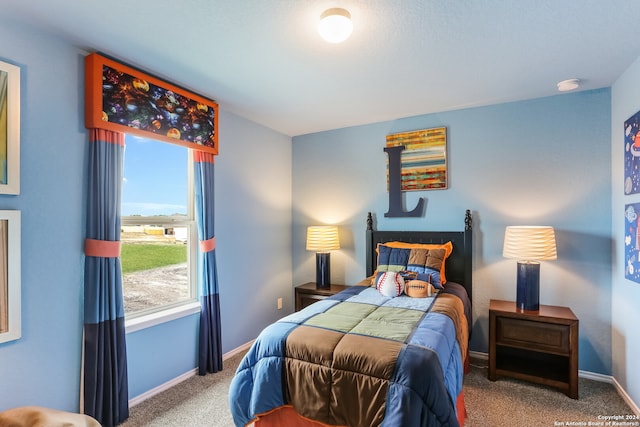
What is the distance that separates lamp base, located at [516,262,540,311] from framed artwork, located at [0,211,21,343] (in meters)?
3.47

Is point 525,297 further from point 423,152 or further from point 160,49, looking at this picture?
point 160,49

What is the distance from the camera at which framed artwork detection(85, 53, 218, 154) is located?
2.09 meters

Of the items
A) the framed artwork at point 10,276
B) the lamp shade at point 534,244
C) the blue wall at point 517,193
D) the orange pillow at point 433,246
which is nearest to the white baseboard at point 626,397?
the blue wall at point 517,193

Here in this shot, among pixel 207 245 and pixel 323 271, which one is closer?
pixel 207 245

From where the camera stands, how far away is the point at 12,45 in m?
1.80

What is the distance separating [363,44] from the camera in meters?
2.01

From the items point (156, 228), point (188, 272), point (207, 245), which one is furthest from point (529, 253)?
point (156, 228)

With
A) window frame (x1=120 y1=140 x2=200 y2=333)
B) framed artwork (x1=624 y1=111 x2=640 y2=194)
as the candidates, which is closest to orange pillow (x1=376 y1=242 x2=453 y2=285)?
framed artwork (x1=624 y1=111 x2=640 y2=194)

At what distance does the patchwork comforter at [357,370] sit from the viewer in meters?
1.49

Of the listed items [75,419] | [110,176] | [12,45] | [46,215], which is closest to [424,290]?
[75,419]

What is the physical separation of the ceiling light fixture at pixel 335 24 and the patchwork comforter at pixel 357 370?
1668mm

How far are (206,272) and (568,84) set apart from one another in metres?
3.41

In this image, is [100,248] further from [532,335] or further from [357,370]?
[532,335]

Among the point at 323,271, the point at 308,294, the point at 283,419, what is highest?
the point at 323,271
